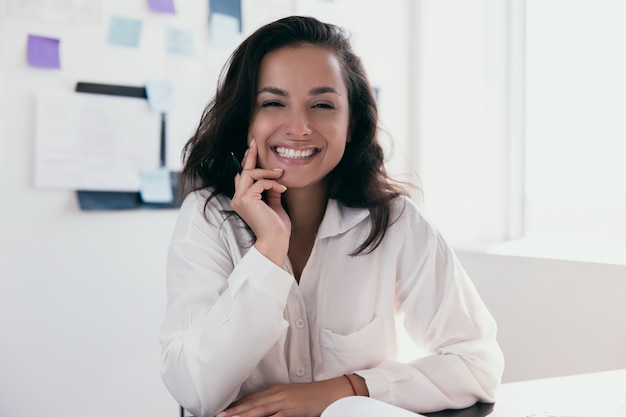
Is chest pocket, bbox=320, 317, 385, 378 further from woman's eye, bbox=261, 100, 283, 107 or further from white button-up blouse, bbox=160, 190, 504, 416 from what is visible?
woman's eye, bbox=261, 100, 283, 107

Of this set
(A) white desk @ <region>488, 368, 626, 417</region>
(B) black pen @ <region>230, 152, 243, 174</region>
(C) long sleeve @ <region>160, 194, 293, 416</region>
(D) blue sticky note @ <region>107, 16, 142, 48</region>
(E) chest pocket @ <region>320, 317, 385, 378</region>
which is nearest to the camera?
(A) white desk @ <region>488, 368, 626, 417</region>

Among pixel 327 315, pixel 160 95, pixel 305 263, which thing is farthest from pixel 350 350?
pixel 160 95

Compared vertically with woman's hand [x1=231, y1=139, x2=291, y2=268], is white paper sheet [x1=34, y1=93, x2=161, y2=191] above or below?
above

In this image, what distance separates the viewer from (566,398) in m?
0.95

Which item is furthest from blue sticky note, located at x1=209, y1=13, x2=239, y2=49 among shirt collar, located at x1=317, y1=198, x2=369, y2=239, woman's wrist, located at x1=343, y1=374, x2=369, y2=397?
woman's wrist, located at x1=343, y1=374, x2=369, y2=397

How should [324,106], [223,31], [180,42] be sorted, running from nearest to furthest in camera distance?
[324,106], [180,42], [223,31]

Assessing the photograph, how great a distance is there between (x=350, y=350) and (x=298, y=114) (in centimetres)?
47

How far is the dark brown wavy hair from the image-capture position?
1.30m

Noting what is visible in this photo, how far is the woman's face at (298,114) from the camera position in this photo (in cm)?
125

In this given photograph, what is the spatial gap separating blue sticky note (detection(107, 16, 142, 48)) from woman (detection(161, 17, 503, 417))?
2.52 ft

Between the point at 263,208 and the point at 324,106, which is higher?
the point at 324,106

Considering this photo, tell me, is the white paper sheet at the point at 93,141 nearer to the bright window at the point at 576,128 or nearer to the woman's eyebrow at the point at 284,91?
the woman's eyebrow at the point at 284,91

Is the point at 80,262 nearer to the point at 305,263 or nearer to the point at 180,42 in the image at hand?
the point at 180,42

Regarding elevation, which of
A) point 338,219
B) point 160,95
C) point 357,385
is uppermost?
point 160,95
